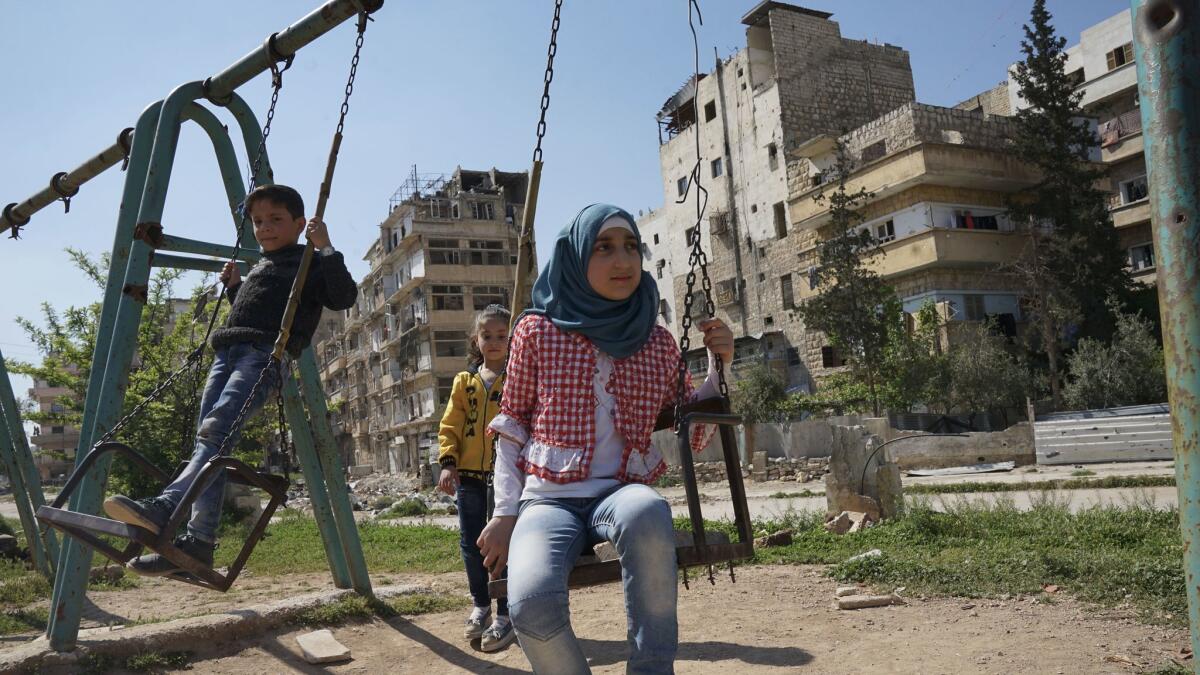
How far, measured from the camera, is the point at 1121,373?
24531mm

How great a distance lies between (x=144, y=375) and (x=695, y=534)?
57.1ft

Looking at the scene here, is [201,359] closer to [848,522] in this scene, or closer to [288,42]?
[288,42]

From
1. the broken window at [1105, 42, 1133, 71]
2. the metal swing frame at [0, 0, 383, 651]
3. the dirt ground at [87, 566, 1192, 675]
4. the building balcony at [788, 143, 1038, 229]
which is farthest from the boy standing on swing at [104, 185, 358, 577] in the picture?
the broken window at [1105, 42, 1133, 71]

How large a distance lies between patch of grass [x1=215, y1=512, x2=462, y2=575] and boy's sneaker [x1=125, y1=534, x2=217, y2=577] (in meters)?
4.38

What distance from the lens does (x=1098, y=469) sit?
56.3 ft

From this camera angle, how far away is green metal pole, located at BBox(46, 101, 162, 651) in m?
4.79

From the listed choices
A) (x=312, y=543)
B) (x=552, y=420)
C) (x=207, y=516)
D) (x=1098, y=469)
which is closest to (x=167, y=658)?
(x=207, y=516)

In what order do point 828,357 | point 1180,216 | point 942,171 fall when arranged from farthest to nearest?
point 828,357 → point 942,171 → point 1180,216

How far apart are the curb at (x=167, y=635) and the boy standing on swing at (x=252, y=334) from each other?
3.83 feet

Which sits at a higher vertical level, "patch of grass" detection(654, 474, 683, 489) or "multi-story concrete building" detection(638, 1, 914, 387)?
"multi-story concrete building" detection(638, 1, 914, 387)

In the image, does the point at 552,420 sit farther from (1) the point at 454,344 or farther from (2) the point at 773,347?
(1) the point at 454,344

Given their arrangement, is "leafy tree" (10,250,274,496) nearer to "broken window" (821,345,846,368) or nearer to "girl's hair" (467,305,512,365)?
"girl's hair" (467,305,512,365)

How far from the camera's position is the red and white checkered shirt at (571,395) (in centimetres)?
295

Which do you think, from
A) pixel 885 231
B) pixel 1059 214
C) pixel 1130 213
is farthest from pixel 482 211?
pixel 1130 213
